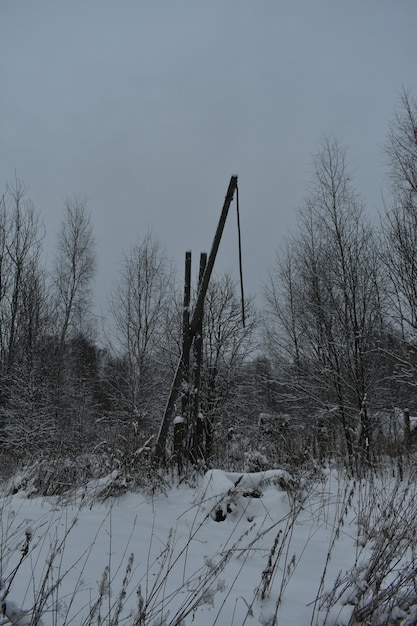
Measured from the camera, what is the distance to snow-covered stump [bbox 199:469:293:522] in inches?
149

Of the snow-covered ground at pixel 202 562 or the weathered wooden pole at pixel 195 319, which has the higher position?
the weathered wooden pole at pixel 195 319

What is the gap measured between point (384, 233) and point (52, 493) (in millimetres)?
9129

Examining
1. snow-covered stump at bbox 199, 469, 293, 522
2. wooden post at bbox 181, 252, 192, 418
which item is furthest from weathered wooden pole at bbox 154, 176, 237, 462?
snow-covered stump at bbox 199, 469, 293, 522

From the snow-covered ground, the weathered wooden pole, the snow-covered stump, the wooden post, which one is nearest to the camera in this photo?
the snow-covered ground

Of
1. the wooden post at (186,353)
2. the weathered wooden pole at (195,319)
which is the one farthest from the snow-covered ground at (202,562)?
the wooden post at (186,353)

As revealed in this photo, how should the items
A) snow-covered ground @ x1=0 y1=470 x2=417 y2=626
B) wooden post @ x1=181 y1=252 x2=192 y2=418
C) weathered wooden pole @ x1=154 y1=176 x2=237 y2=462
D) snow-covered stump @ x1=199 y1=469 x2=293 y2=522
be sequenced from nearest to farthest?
snow-covered ground @ x1=0 y1=470 x2=417 y2=626 < snow-covered stump @ x1=199 y1=469 x2=293 y2=522 < weathered wooden pole @ x1=154 y1=176 x2=237 y2=462 < wooden post @ x1=181 y1=252 x2=192 y2=418

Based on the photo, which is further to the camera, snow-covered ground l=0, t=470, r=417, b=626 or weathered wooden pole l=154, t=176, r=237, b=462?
weathered wooden pole l=154, t=176, r=237, b=462

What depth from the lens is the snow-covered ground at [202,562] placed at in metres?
1.60

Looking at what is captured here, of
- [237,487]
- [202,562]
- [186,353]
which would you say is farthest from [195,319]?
[202,562]

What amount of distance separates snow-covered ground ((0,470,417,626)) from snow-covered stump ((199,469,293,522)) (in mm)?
16

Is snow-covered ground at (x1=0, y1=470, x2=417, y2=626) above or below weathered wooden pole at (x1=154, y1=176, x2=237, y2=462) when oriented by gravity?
below

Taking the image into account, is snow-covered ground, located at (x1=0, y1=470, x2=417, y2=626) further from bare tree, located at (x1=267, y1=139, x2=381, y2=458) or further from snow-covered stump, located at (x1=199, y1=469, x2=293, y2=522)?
bare tree, located at (x1=267, y1=139, x2=381, y2=458)

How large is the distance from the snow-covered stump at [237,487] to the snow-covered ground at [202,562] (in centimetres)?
2

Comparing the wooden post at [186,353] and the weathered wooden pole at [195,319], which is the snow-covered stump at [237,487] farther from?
the wooden post at [186,353]
